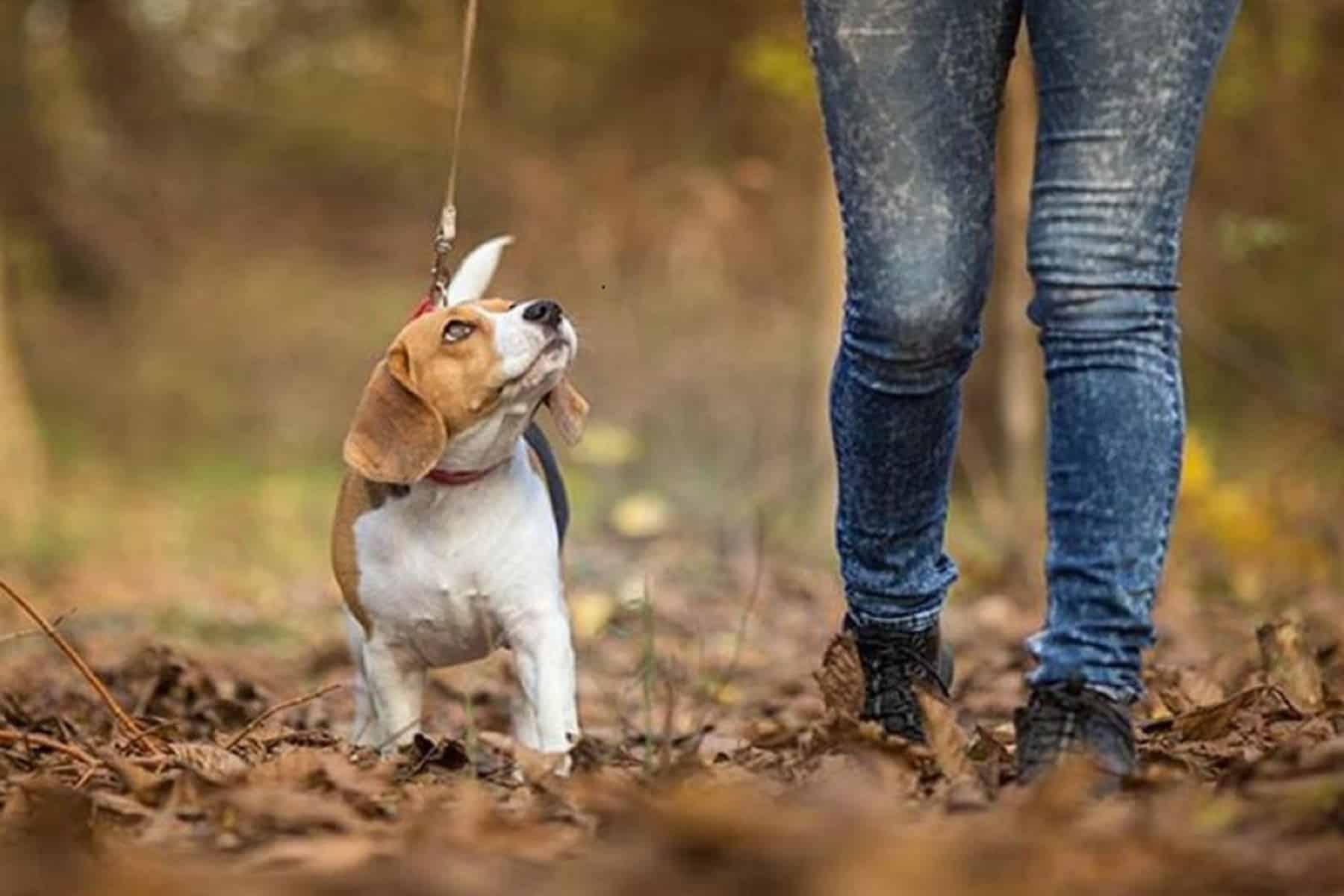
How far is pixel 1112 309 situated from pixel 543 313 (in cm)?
139

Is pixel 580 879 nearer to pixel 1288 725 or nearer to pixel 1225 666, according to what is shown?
pixel 1288 725

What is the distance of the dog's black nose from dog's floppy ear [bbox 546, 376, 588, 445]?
161 millimetres

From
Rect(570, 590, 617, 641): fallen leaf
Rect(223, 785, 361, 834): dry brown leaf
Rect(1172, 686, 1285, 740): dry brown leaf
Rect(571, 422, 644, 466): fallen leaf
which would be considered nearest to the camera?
Rect(223, 785, 361, 834): dry brown leaf

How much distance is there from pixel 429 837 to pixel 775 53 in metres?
6.70

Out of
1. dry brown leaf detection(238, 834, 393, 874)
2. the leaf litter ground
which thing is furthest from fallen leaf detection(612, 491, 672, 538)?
dry brown leaf detection(238, 834, 393, 874)

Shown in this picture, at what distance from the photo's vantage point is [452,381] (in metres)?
4.08

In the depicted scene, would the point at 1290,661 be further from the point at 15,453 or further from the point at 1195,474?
the point at 15,453

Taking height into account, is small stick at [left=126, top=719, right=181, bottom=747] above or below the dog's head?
below

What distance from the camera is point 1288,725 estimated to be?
3.45 metres

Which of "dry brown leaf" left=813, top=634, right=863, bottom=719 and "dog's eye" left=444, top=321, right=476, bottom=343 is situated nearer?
"dry brown leaf" left=813, top=634, right=863, bottom=719

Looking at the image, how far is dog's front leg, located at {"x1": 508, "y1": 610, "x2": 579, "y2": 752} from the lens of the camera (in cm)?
400

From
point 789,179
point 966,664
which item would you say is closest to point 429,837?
point 966,664

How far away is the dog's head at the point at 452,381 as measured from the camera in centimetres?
400

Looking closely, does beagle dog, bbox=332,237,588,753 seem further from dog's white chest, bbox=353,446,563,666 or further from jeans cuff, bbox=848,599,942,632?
jeans cuff, bbox=848,599,942,632
